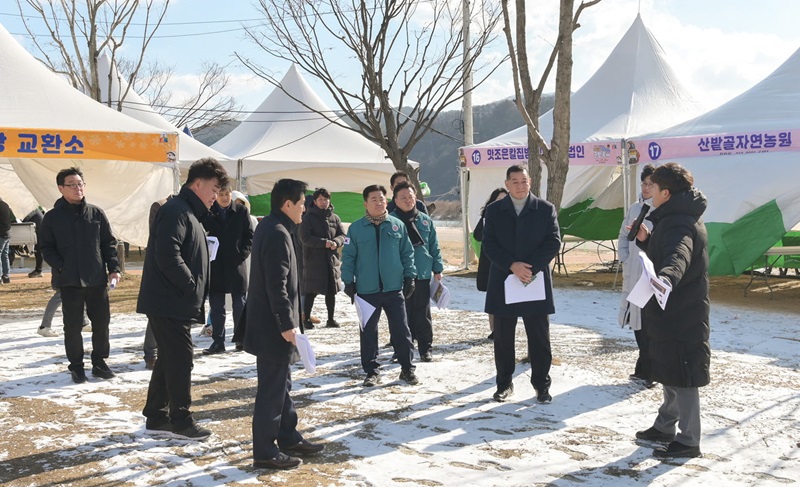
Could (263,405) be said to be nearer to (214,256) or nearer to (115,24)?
(214,256)

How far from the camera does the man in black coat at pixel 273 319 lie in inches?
171

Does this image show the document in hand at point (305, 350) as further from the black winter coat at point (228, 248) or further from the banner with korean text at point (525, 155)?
the banner with korean text at point (525, 155)

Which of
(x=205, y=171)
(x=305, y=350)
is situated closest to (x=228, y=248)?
(x=205, y=171)

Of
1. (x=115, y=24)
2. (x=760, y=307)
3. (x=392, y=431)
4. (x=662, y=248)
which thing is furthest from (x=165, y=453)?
(x=115, y=24)

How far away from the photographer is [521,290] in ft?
19.1

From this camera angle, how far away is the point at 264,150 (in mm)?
19828

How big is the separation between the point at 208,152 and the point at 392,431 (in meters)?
15.0

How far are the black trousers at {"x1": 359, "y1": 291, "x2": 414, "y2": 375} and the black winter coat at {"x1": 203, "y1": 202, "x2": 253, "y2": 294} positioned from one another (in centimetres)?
173

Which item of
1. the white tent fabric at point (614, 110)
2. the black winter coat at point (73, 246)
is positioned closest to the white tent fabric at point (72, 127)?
the black winter coat at point (73, 246)

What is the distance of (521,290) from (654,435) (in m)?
1.40

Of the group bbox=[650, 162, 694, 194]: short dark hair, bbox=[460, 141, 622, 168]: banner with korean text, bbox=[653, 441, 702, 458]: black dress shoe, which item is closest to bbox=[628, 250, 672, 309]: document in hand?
bbox=[650, 162, 694, 194]: short dark hair

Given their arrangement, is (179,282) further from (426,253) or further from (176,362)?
(426,253)

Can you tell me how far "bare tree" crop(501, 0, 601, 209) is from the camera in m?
11.7

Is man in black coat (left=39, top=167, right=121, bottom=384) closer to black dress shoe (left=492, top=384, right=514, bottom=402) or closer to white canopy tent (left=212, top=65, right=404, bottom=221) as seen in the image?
black dress shoe (left=492, top=384, right=514, bottom=402)
